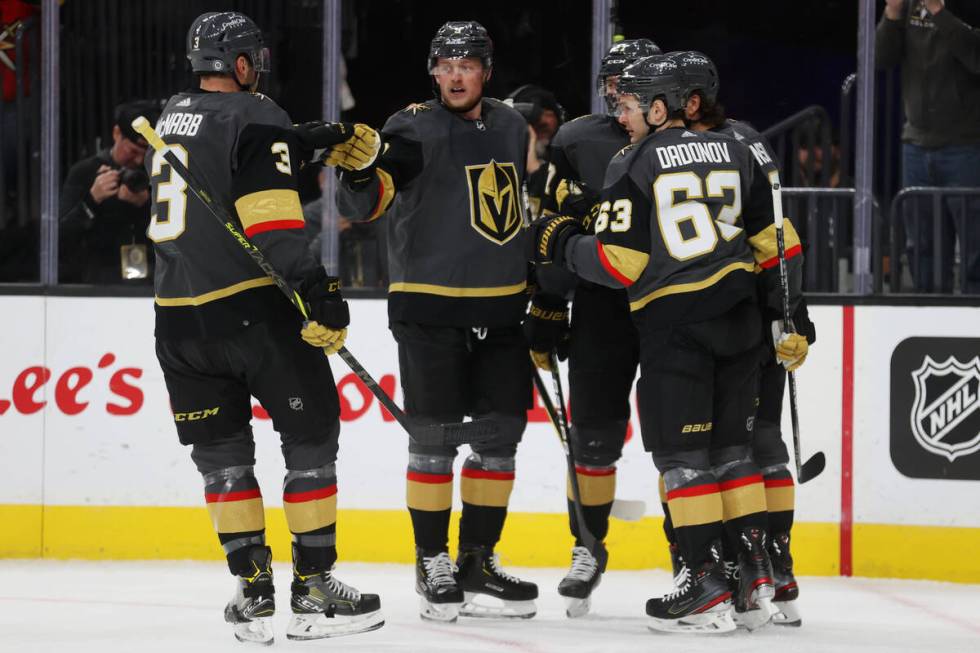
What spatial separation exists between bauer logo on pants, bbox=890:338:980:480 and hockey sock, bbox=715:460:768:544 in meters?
1.01

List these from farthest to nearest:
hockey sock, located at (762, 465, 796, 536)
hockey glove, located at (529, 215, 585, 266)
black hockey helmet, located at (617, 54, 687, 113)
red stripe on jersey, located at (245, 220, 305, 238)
A: 1. hockey sock, located at (762, 465, 796, 536)
2. hockey glove, located at (529, 215, 585, 266)
3. black hockey helmet, located at (617, 54, 687, 113)
4. red stripe on jersey, located at (245, 220, 305, 238)

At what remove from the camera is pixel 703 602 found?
3330 mm

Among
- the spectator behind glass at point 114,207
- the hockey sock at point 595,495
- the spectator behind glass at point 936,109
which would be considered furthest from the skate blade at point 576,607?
the spectator behind glass at point 114,207

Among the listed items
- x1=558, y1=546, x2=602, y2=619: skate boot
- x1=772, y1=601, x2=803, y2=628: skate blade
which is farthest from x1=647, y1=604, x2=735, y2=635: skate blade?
x1=558, y1=546, x2=602, y2=619: skate boot

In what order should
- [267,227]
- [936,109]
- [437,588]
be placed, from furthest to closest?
[936,109] < [437,588] < [267,227]

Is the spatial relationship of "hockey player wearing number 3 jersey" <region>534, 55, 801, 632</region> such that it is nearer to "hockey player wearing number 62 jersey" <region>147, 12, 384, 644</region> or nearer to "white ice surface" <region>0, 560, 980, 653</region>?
"white ice surface" <region>0, 560, 980, 653</region>

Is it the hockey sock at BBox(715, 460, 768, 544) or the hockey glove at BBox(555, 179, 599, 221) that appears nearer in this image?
the hockey sock at BBox(715, 460, 768, 544)

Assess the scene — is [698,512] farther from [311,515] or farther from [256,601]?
[256,601]

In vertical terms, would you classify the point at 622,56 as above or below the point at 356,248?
above

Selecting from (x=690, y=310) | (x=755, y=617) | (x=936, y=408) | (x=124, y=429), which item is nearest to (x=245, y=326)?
(x=690, y=310)

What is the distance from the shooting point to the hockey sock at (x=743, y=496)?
3418 millimetres

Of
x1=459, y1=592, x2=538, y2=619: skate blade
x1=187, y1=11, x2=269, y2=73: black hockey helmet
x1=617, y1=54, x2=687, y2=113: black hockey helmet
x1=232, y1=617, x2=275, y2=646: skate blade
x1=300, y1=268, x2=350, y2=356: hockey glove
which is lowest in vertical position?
x1=459, y1=592, x2=538, y2=619: skate blade

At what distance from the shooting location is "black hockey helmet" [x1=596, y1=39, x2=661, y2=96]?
3.65m

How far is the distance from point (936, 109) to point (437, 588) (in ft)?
6.92
